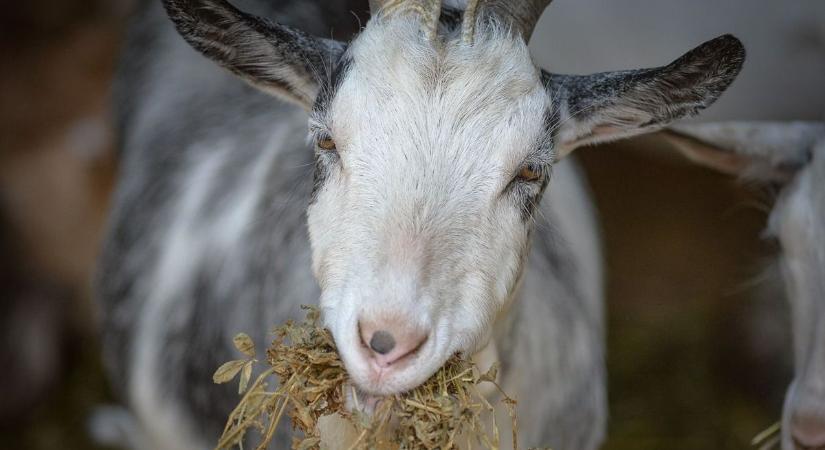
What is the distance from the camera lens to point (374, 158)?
7.64ft

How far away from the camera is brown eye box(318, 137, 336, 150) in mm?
2461

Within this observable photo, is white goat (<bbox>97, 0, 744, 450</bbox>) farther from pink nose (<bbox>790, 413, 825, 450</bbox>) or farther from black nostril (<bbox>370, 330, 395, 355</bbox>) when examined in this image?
pink nose (<bbox>790, 413, 825, 450</bbox>)

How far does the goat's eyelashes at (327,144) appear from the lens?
8.07ft

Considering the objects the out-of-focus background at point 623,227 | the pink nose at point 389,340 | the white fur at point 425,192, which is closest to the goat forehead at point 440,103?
the white fur at point 425,192

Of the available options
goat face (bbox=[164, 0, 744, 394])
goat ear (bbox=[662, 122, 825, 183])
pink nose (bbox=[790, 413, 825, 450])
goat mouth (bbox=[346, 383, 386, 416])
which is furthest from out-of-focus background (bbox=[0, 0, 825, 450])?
goat mouth (bbox=[346, 383, 386, 416])

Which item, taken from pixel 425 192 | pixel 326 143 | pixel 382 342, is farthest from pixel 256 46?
pixel 382 342

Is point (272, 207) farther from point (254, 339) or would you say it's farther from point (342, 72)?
point (342, 72)

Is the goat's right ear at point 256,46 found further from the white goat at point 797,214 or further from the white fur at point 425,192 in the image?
the white goat at point 797,214

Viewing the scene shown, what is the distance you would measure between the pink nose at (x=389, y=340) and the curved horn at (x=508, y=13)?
2.45 ft

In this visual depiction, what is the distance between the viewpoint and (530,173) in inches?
96.0

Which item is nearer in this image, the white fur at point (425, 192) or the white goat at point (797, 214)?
the white fur at point (425, 192)

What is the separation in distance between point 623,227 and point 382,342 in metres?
3.53

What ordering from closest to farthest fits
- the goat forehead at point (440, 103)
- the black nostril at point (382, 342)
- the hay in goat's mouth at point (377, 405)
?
the black nostril at point (382, 342) → the hay in goat's mouth at point (377, 405) → the goat forehead at point (440, 103)

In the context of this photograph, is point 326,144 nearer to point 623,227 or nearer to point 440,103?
point 440,103
